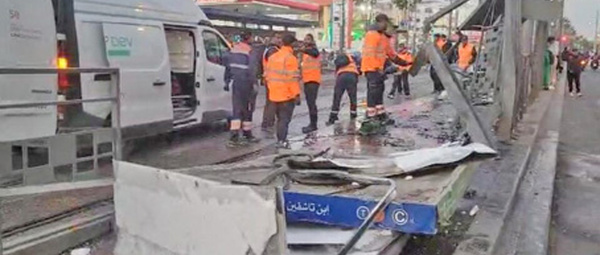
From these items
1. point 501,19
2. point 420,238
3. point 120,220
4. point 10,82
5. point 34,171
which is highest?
point 501,19

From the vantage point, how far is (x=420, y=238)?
15.6 feet

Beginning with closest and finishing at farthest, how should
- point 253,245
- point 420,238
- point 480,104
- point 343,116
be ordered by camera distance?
point 253,245, point 420,238, point 480,104, point 343,116

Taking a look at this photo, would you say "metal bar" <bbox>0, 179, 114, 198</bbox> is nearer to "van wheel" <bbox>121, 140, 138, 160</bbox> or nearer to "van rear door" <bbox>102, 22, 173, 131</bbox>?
"van rear door" <bbox>102, 22, 173, 131</bbox>

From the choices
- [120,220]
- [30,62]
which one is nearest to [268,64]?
[30,62]

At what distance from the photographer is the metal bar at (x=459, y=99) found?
7277mm

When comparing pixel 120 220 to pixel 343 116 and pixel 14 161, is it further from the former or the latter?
pixel 343 116

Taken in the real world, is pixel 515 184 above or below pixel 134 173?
below

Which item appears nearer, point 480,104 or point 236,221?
point 236,221

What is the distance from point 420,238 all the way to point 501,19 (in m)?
5.65

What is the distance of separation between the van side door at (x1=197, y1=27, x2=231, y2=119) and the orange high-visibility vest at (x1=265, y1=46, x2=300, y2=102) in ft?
5.20

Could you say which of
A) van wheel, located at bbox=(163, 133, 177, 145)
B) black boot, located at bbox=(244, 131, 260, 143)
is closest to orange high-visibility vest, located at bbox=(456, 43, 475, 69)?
black boot, located at bbox=(244, 131, 260, 143)

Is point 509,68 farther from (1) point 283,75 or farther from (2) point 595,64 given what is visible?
(2) point 595,64

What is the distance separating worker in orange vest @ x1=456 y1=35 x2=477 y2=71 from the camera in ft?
48.9

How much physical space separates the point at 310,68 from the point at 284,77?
183cm
